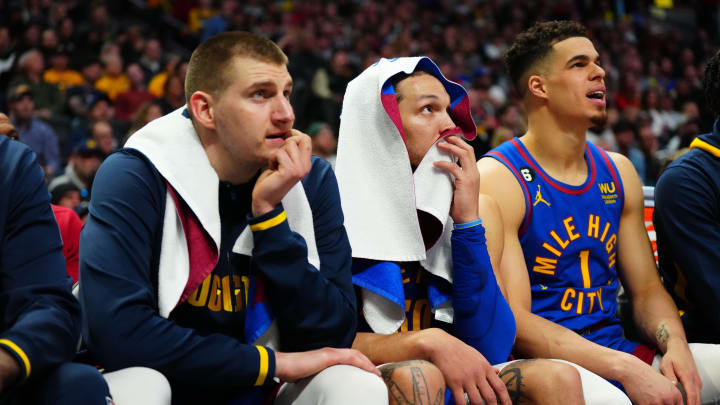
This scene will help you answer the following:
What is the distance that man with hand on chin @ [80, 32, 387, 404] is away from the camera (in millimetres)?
2189

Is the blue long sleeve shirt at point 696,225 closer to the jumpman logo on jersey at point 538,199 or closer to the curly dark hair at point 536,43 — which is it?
the jumpman logo on jersey at point 538,199

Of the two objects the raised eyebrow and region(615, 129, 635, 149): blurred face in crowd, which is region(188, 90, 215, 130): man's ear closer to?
the raised eyebrow

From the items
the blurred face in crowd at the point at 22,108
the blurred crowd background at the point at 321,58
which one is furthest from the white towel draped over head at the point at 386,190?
the blurred face in crowd at the point at 22,108

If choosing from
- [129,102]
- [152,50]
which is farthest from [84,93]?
[152,50]

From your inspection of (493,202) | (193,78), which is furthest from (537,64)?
(193,78)

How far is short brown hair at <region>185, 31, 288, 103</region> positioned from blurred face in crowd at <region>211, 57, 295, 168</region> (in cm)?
Answer: 2

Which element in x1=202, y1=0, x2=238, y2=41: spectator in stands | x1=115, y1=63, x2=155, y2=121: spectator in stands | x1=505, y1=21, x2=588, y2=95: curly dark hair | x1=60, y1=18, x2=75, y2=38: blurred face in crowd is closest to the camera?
x1=505, y1=21, x2=588, y2=95: curly dark hair

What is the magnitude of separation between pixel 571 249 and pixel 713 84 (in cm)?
114

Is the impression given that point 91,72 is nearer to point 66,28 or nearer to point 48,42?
point 48,42

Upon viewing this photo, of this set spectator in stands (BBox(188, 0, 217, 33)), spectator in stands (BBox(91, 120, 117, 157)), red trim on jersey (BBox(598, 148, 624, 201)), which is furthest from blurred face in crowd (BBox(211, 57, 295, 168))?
spectator in stands (BBox(188, 0, 217, 33))

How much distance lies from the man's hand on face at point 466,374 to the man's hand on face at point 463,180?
0.49 m

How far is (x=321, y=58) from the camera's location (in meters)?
10.9

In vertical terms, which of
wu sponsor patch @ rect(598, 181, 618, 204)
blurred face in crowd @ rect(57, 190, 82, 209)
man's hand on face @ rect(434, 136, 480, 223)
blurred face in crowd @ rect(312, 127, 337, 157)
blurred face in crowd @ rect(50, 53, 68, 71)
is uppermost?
man's hand on face @ rect(434, 136, 480, 223)

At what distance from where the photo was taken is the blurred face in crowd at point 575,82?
11.3 ft
